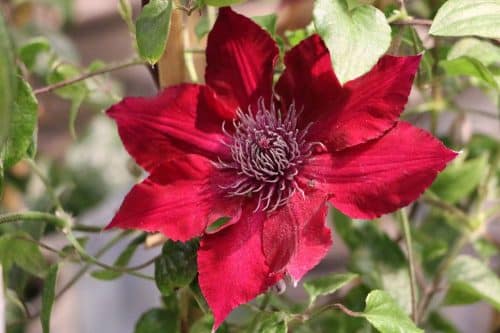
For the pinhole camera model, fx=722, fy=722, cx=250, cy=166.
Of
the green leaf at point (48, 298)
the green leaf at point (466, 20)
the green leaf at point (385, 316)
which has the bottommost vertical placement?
the green leaf at point (385, 316)

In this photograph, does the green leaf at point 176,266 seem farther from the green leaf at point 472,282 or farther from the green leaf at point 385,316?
the green leaf at point 472,282

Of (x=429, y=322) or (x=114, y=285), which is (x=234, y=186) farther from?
(x=114, y=285)

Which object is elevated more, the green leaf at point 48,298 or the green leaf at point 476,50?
the green leaf at point 476,50

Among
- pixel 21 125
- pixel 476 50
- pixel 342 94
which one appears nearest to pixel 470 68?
pixel 476 50

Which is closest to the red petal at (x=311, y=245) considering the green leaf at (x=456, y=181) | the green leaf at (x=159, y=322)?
the green leaf at (x=159, y=322)

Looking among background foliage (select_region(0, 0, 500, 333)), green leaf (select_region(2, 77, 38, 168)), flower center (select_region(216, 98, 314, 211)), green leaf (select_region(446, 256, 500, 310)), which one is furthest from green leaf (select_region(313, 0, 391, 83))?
green leaf (select_region(446, 256, 500, 310))

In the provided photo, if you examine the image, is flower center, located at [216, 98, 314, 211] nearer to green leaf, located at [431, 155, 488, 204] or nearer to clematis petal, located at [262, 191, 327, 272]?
clematis petal, located at [262, 191, 327, 272]
